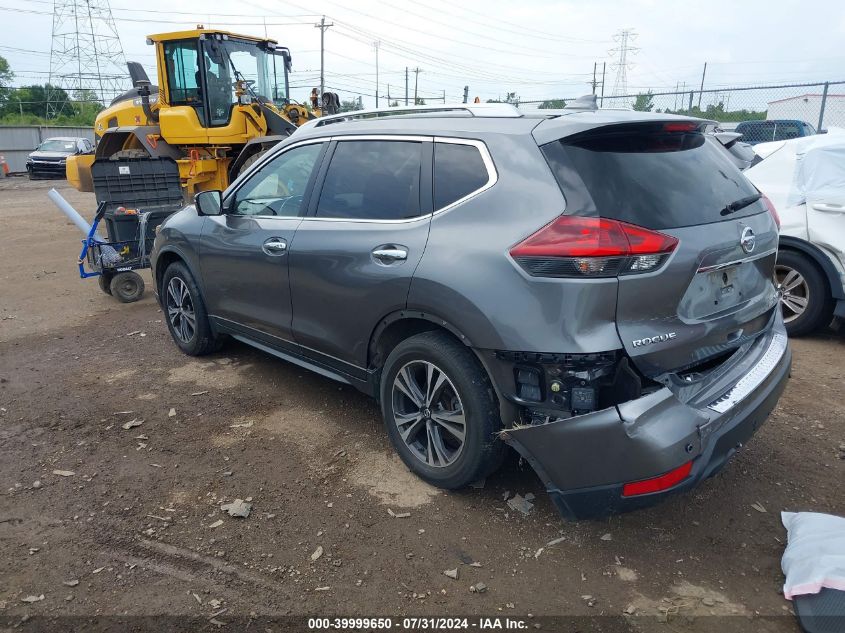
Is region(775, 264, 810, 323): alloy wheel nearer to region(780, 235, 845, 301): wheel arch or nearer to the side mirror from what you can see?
region(780, 235, 845, 301): wheel arch

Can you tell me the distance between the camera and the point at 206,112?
11383 mm

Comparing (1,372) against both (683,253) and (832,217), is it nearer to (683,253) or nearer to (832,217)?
(683,253)

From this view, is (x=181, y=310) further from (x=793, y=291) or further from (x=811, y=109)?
(x=811, y=109)

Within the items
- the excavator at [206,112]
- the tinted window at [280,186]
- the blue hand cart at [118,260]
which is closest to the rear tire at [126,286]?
the blue hand cart at [118,260]

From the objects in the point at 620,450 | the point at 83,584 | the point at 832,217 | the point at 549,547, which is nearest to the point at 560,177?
the point at 620,450

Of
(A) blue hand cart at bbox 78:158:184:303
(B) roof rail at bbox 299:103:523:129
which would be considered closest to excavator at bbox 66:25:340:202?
(A) blue hand cart at bbox 78:158:184:303

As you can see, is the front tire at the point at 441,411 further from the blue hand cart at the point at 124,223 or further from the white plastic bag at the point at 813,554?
the blue hand cart at the point at 124,223

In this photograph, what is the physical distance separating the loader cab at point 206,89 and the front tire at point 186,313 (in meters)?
6.63

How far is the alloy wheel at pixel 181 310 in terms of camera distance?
537cm

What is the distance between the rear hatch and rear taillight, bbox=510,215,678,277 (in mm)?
12

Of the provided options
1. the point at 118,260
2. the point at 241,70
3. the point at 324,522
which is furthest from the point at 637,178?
the point at 241,70

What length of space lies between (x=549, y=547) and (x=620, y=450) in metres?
0.75

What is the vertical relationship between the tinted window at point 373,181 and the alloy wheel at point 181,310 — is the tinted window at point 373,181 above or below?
above

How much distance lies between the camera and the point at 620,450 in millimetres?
2568
